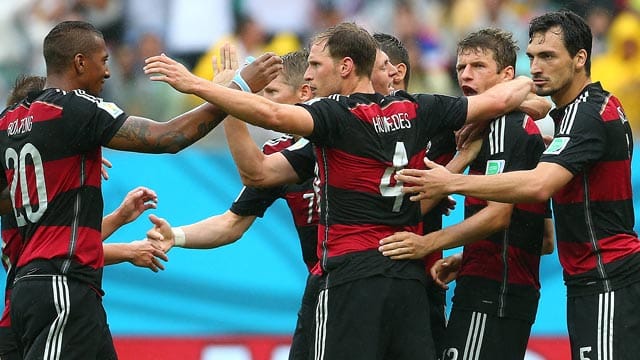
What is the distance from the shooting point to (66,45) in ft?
22.5

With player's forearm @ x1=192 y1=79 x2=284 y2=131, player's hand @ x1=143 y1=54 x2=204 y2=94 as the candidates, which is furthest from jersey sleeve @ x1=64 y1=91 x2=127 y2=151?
player's forearm @ x1=192 y1=79 x2=284 y2=131

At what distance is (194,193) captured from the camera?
11922 millimetres

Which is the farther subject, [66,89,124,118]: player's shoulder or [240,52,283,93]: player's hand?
[240,52,283,93]: player's hand

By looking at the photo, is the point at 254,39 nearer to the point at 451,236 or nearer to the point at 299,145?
the point at 299,145

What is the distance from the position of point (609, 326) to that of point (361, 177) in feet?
5.58

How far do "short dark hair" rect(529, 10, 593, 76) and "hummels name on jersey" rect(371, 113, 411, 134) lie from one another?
1173mm

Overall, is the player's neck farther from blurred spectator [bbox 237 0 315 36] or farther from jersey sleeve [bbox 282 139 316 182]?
blurred spectator [bbox 237 0 315 36]

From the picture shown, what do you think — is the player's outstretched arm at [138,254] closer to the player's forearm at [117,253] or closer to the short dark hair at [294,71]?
the player's forearm at [117,253]

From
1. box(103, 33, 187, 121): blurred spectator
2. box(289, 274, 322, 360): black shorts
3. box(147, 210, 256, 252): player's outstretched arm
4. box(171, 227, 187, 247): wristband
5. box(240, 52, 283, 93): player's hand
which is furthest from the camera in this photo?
box(103, 33, 187, 121): blurred spectator

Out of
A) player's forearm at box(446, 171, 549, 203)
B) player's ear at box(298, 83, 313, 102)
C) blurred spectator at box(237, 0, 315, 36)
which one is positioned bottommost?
player's forearm at box(446, 171, 549, 203)

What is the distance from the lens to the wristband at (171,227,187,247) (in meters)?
8.11

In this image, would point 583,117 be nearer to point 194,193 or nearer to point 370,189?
point 370,189

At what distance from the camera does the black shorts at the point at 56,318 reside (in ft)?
21.7

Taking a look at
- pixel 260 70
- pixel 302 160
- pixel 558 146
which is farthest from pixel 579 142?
pixel 260 70
